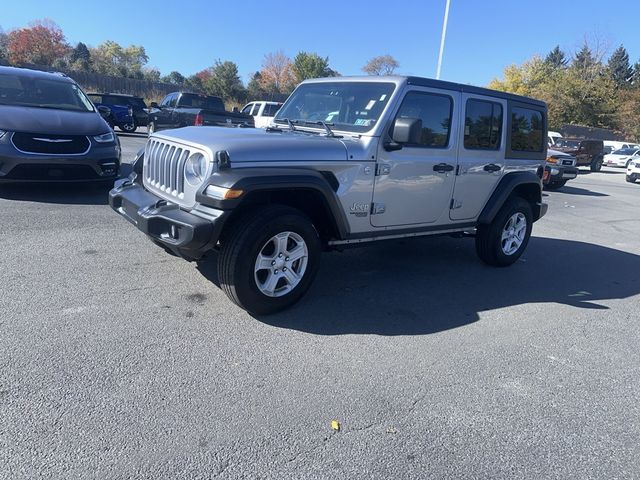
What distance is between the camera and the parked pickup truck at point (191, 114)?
15.1 meters

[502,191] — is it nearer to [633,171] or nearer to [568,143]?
[633,171]

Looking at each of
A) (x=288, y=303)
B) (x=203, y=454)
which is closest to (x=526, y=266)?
(x=288, y=303)

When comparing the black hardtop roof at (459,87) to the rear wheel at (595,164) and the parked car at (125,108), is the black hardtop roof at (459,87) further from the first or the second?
the rear wheel at (595,164)

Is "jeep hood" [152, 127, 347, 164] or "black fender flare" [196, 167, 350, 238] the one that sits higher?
"jeep hood" [152, 127, 347, 164]

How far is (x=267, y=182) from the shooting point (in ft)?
11.8

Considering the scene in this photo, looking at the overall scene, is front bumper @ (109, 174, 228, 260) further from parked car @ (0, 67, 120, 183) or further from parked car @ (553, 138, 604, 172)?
parked car @ (553, 138, 604, 172)

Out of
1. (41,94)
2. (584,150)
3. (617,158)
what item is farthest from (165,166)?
(617,158)

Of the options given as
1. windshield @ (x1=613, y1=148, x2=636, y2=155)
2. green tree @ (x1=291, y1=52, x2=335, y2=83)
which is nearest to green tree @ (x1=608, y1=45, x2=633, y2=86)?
green tree @ (x1=291, y1=52, x2=335, y2=83)

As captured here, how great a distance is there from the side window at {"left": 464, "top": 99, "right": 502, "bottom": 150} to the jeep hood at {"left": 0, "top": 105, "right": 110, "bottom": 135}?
5.37 meters

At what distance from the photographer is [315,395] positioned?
2971 millimetres

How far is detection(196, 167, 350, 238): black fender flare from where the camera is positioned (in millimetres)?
3502

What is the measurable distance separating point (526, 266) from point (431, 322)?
2770 millimetres

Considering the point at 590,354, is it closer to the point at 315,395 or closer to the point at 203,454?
the point at 315,395

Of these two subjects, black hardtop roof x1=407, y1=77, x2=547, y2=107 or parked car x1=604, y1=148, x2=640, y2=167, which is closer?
black hardtop roof x1=407, y1=77, x2=547, y2=107
